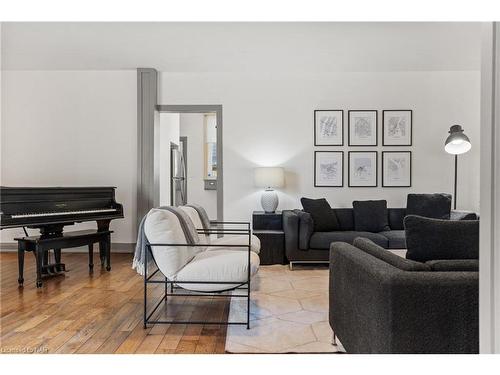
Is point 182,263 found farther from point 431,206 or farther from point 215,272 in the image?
point 431,206

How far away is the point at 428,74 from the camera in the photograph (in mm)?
5848

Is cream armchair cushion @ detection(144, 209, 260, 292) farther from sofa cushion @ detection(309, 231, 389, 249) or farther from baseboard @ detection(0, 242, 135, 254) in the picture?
baseboard @ detection(0, 242, 135, 254)

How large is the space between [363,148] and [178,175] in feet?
13.2

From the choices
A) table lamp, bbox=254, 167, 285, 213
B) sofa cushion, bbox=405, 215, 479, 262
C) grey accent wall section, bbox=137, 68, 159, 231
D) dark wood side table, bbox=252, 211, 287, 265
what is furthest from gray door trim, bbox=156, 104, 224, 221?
sofa cushion, bbox=405, 215, 479, 262

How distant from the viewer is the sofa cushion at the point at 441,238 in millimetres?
1895

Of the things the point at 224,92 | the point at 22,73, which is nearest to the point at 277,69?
the point at 224,92

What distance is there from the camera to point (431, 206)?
5172mm

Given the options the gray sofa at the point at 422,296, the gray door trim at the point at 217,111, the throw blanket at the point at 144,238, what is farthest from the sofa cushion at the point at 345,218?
Answer: the gray sofa at the point at 422,296

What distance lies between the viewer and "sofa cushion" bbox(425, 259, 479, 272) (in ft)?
5.77

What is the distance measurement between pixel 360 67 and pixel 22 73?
16.7 ft

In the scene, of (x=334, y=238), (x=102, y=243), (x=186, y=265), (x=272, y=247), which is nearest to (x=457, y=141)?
(x=334, y=238)

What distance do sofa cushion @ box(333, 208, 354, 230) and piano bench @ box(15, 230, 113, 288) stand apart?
10.1ft

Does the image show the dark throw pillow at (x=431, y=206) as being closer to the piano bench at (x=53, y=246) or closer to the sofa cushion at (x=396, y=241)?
the sofa cushion at (x=396, y=241)
